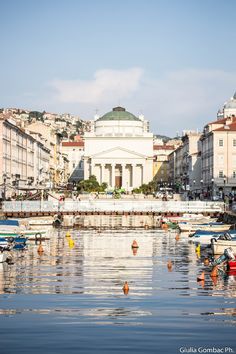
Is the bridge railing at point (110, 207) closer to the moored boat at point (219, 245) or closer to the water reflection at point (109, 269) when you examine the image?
the water reflection at point (109, 269)

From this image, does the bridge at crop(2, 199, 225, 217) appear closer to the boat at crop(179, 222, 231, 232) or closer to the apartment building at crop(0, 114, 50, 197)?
the boat at crop(179, 222, 231, 232)

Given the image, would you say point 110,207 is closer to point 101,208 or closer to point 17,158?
point 101,208

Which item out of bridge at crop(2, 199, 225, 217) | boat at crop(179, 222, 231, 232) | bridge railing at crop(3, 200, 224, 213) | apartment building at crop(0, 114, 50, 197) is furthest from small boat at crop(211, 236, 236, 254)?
apartment building at crop(0, 114, 50, 197)

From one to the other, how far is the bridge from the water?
118ft

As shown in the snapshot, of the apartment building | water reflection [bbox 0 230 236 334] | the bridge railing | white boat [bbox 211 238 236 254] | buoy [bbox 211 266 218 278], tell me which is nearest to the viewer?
water reflection [bbox 0 230 236 334]

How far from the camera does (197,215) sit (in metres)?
88.5

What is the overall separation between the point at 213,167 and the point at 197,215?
4283cm

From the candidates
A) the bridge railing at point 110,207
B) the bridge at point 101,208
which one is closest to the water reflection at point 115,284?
the bridge at point 101,208

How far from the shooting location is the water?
23156mm

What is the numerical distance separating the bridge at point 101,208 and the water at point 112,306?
3586 centimetres

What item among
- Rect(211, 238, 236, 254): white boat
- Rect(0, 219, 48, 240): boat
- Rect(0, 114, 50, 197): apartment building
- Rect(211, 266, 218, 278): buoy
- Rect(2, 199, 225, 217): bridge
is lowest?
Rect(211, 266, 218, 278): buoy

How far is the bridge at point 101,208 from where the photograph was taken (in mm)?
87438

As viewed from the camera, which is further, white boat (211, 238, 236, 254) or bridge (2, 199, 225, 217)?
bridge (2, 199, 225, 217)

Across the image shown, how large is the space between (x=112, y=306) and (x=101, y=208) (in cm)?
6204
